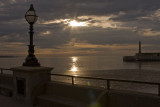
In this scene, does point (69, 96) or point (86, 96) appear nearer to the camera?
→ point (86, 96)

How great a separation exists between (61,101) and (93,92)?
1.48 meters

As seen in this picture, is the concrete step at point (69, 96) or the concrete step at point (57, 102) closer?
the concrete step at point (69, 96)

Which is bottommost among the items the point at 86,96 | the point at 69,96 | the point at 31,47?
the point at 69,96

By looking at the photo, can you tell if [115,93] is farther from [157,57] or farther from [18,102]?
[157,57]

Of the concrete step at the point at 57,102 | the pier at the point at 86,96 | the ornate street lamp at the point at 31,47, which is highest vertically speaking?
the ornate street lamp at the point at 31,47

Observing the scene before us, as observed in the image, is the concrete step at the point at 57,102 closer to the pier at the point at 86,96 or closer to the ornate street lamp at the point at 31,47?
the pier at the point at 86,96

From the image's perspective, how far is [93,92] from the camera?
707cm

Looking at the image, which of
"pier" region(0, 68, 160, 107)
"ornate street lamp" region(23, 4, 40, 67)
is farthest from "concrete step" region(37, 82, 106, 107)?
"ornate street lamp" region(23, 4, 40, 67)

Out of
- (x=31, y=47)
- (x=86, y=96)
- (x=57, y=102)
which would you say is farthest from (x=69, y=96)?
(x=31, y=47)

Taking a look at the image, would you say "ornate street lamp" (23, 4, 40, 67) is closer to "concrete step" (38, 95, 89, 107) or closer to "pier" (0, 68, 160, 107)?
"pier" (0, 68, 160, 107)

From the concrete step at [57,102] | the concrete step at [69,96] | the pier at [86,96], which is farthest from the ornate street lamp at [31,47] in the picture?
the concrete step at [57,102]

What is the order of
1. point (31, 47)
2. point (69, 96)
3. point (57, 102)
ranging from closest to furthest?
point (57, 102) → point (69, 96) → point (31, 47)

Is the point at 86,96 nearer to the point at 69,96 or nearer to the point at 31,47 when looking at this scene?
the point at 69,96

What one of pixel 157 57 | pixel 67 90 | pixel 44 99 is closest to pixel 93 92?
pixel 67 90
